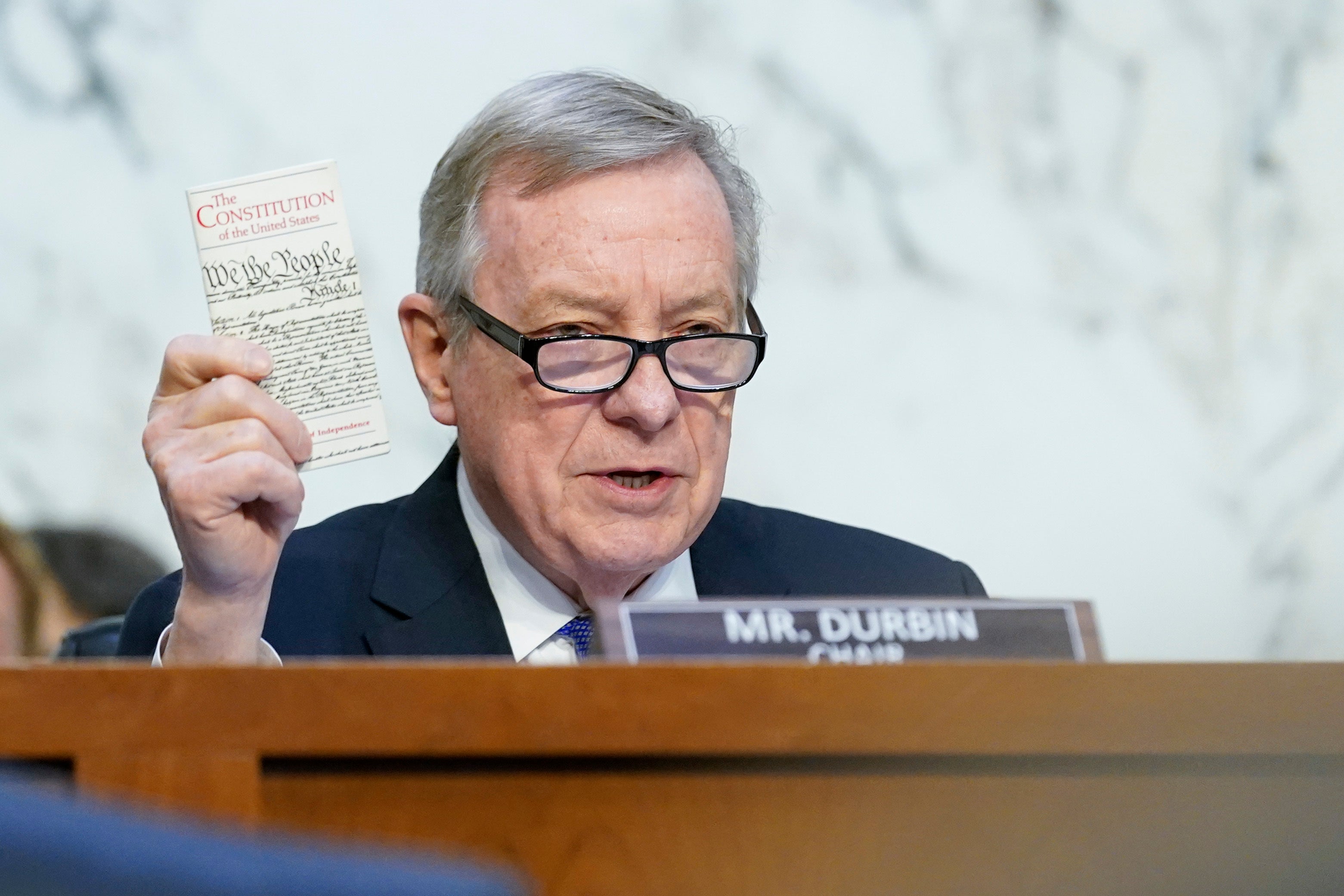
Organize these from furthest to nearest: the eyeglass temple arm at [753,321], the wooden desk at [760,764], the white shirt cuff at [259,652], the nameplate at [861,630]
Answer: the eyeglass temple arm at [753,321] → the white shirt cuff at [259,652] → the nameplate at [861,630] → the wooden desk at [760,764]

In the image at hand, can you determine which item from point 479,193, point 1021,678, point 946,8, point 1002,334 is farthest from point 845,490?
point 1021,678

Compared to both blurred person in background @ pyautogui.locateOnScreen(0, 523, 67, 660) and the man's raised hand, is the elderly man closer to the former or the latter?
the man's raised hand

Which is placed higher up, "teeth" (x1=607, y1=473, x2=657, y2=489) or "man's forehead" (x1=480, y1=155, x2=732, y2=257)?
"man's forehead" (x1=480, y1=155, x2=732, y2=257)

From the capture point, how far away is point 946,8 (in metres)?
2.52

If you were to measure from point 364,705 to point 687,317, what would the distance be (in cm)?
92

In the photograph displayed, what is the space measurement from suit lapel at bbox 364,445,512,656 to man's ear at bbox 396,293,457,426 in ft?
0.38

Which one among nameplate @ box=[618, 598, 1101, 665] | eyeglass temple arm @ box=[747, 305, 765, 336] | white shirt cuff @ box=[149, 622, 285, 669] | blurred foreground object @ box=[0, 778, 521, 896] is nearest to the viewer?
blurred foreground object @ box=[0, 778, 521, 896]

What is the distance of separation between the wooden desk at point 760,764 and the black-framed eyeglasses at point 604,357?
0.80 metres

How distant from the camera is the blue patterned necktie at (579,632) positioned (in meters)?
1.59

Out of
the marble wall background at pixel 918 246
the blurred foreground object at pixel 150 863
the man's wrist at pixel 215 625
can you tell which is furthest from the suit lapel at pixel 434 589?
the blurred foreground object at pixel 150 863

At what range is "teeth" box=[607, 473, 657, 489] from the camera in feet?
5.12

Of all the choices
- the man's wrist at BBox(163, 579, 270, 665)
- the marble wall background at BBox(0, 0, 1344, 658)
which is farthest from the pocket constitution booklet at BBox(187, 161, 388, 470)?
the marble wall background at BBox(0, 0, 1344, 658)

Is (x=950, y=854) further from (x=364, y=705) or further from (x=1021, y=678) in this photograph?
(x=364, y=705)

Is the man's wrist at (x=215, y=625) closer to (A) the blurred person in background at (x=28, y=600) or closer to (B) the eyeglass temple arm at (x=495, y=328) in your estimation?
(B) the eyeglass temple arm at (x=495, y=328)
